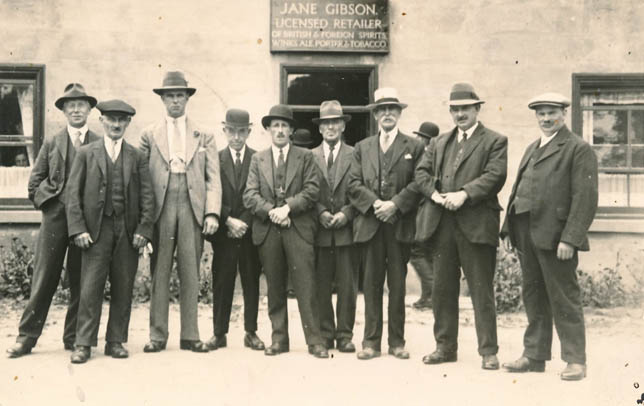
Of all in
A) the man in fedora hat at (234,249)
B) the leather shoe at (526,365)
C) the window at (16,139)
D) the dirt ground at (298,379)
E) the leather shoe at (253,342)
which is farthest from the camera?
the window at (16,139)

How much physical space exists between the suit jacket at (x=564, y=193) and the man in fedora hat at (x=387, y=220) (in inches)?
41.8

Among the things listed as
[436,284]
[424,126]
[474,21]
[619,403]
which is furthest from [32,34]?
[619,403]

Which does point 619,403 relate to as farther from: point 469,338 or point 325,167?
point 325,167

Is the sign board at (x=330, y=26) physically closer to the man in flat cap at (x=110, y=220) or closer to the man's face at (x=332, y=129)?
the man's face at (x=332, y=129)

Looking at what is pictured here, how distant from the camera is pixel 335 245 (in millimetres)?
6477

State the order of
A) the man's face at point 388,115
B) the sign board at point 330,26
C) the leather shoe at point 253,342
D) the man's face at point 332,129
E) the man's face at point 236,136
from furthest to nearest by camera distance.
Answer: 1. the sign board at point 330,26
2. the man's face at point 236,136
3. the man's face at point 332,129
4. the leather shoe at point 253,342
5. the man's face at point 388,115

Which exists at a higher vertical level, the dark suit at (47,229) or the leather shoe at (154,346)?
the dark suit at (47,229)

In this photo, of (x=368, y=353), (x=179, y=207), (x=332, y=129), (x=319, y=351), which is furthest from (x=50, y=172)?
(x=368, y=353)

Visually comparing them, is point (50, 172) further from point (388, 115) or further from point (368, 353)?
point (368, 353)

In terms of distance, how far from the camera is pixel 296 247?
6.29m

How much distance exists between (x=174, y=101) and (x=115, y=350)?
2.20 meters

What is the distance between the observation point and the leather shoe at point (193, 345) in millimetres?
6305

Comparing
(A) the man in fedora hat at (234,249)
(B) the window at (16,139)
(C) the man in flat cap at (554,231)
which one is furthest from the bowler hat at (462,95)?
(B) the window at (16,139)

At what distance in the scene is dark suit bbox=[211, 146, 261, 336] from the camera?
660 cm
